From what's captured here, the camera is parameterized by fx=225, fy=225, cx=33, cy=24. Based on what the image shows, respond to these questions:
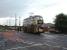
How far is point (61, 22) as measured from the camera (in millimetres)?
64875

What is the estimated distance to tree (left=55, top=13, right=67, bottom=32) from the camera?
61350mm

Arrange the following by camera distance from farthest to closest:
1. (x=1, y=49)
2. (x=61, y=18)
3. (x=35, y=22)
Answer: (x=61, y=18), (x=35, y=22), (x=1, y=49)

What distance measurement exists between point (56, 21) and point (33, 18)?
940 inches

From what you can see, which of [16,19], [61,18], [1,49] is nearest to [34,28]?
[61,18]

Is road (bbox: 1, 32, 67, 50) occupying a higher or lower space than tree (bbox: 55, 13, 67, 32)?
lower

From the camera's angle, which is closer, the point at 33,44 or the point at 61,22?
the point at 33,44

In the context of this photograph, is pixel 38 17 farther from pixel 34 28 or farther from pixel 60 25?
pixel 60 25

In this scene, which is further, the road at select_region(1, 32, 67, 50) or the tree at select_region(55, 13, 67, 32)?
the tree at select_region(55, 13, 67, 32)

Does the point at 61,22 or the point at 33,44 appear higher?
the point at 61,22

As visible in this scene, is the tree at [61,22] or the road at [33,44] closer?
the road at [33,44]

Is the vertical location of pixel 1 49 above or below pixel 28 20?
below

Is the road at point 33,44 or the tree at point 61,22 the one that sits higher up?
the tree at point 61,22

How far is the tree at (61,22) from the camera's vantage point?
61350 millimetres

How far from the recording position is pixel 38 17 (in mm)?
44094
